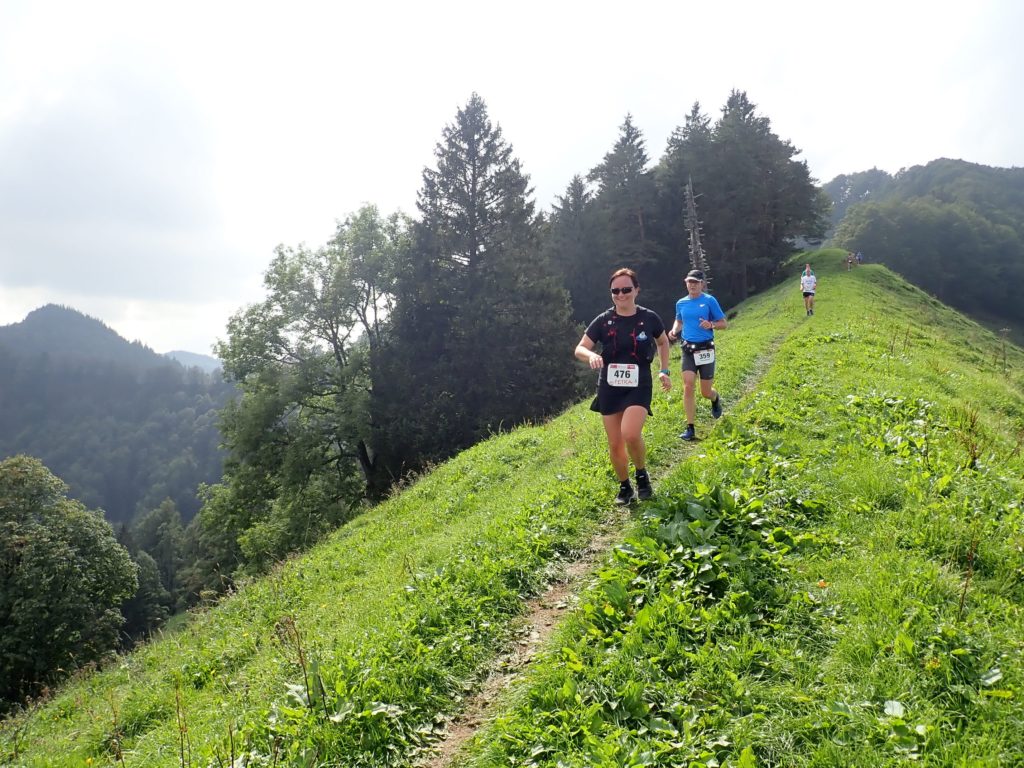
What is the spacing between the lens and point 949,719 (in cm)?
270

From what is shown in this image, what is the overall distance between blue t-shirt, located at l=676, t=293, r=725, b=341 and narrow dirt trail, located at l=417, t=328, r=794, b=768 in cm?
381

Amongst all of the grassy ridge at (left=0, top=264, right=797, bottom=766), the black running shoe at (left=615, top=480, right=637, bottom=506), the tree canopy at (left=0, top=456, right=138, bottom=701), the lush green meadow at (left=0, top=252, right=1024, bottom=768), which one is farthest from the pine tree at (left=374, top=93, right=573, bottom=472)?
the black running shoe at (left=615, top=480, right=637, bottom=506)

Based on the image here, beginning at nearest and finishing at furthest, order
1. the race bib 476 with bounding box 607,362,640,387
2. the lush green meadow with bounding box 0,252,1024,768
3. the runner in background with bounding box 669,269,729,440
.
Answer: the lush green meadow with bounding box 0,252,1024,768 < the race bib 476 with bounding box 607,362,640,387 < the runner in background with bounding box 669,269,729,440

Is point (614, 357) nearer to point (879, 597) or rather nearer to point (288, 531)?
point (879, 597)

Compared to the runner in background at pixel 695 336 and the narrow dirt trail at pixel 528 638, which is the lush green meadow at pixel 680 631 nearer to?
the narrow dirt trail at pixel 528 638

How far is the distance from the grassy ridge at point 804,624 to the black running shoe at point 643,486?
1.50ft

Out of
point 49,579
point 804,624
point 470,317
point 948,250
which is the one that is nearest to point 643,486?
point 804,624

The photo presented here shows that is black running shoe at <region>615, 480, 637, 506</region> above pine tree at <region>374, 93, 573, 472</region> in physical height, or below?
below

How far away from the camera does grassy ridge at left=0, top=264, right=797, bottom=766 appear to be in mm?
3859

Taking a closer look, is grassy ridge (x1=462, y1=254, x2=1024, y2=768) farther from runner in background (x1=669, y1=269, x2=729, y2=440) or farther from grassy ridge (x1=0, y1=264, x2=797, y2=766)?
runner in background (x1=669, y1=269, x2=729, y2=440)

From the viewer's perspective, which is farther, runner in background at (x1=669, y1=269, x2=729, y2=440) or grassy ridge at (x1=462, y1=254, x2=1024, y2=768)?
runner in background at (x1=669, y1=269, x2=729, y2=440)

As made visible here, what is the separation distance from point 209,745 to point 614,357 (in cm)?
537

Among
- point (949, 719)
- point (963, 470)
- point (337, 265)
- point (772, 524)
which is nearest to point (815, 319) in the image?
point (963, 470)

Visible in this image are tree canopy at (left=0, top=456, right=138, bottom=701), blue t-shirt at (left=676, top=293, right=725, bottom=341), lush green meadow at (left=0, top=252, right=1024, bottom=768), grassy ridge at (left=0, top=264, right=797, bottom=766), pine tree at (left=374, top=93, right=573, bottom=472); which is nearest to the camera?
lush green meadow at (left=0, top=252, right=1024, bottom=768)
